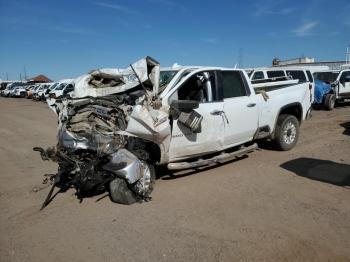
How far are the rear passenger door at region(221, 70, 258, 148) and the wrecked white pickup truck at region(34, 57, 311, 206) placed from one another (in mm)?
18

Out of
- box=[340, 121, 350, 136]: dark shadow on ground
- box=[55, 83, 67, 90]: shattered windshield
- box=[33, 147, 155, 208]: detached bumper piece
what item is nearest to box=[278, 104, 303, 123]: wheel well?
box=[340, 121, 350, 136]: dark shadow on ground

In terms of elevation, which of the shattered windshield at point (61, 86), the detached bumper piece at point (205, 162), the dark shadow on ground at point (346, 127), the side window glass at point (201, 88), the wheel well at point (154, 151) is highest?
the side window glass at point (201, 88)

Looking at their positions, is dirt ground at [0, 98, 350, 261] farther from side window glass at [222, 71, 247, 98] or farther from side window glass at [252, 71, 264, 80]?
side window glass at [252, 71, 264, 80]

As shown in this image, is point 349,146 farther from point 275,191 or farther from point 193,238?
point 193,238

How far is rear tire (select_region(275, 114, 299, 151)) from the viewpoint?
335 inches

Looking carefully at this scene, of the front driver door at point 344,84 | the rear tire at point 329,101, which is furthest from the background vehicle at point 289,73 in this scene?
the front driver door at point 344,84

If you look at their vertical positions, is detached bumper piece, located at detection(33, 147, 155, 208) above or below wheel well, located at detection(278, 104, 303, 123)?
below

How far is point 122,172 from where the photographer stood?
208 inches

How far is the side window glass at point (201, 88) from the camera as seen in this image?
268 inches

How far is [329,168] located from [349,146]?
2.27m

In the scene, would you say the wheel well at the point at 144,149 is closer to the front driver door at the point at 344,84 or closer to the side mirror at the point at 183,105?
the side mirror at the point at 183,105

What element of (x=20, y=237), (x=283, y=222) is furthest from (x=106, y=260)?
(x=283, y=222)

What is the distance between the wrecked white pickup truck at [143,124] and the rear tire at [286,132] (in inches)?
41.8

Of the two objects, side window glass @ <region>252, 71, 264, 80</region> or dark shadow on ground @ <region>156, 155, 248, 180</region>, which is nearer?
dark shadow on ground @ <region>156, 155, 248, 180</region>
